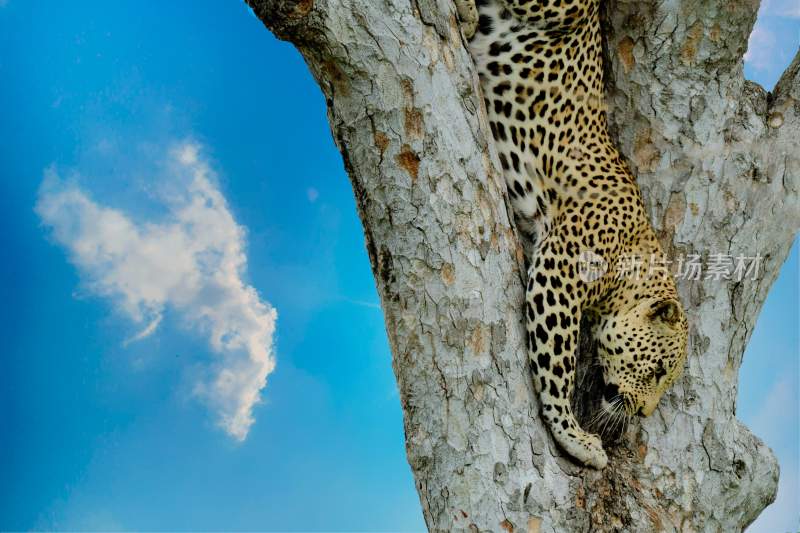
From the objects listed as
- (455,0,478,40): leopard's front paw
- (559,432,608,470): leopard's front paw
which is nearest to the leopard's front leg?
(559,432,608,470): leopard's front paw

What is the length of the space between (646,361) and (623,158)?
119 centimetres

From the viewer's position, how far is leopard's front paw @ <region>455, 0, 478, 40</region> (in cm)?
441

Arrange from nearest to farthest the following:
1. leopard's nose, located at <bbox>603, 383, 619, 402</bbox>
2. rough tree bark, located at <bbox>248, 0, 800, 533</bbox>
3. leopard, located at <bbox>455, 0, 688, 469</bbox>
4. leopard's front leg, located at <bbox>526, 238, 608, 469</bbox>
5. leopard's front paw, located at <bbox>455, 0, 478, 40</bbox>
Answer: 1. rough tree bark, located at <bbox>248, 0, 800, 533</bbox>
2. leopard's front leg, located at <bbox>526, 238, 608, 469</bbox>
3. leopard's front paw, located at <bbox>455, 0, 478, 40</bbox>
4. leopard, located at <bbox>455, 0, 688, 469</bbox>
5. leopard's nose, located at <bbox>603, 383, 619, 402</bbox>

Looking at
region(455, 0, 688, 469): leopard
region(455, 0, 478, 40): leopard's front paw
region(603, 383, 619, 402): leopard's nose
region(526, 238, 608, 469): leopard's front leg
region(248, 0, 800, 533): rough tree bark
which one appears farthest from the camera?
region(603, 383, 619, 402): leopard's nose

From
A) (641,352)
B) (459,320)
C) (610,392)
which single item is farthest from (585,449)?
(459,320)

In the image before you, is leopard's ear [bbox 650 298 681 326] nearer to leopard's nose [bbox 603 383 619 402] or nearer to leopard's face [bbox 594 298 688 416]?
leopard's face [bbox 594 298 688 416]

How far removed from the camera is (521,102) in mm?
→ 4629

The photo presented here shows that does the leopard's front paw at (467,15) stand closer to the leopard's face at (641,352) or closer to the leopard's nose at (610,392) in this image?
the leopard's face at (641,352)

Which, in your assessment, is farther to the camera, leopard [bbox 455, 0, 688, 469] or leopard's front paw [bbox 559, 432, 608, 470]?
leopard [bbox 455, 0, 688, 469]

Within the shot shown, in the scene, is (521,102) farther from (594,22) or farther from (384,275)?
(384,275)

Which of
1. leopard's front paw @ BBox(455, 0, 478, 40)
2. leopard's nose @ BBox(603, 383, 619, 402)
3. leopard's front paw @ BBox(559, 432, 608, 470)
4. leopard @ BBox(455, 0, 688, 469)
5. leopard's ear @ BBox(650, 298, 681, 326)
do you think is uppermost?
leopard's front paw @ BBox(455, 0, 478, 40)

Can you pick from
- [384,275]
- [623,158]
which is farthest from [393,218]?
[623,158]

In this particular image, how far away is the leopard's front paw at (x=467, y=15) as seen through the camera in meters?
4.41

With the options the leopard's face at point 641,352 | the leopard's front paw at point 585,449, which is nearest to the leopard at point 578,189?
the leopard's face at point 641,352
